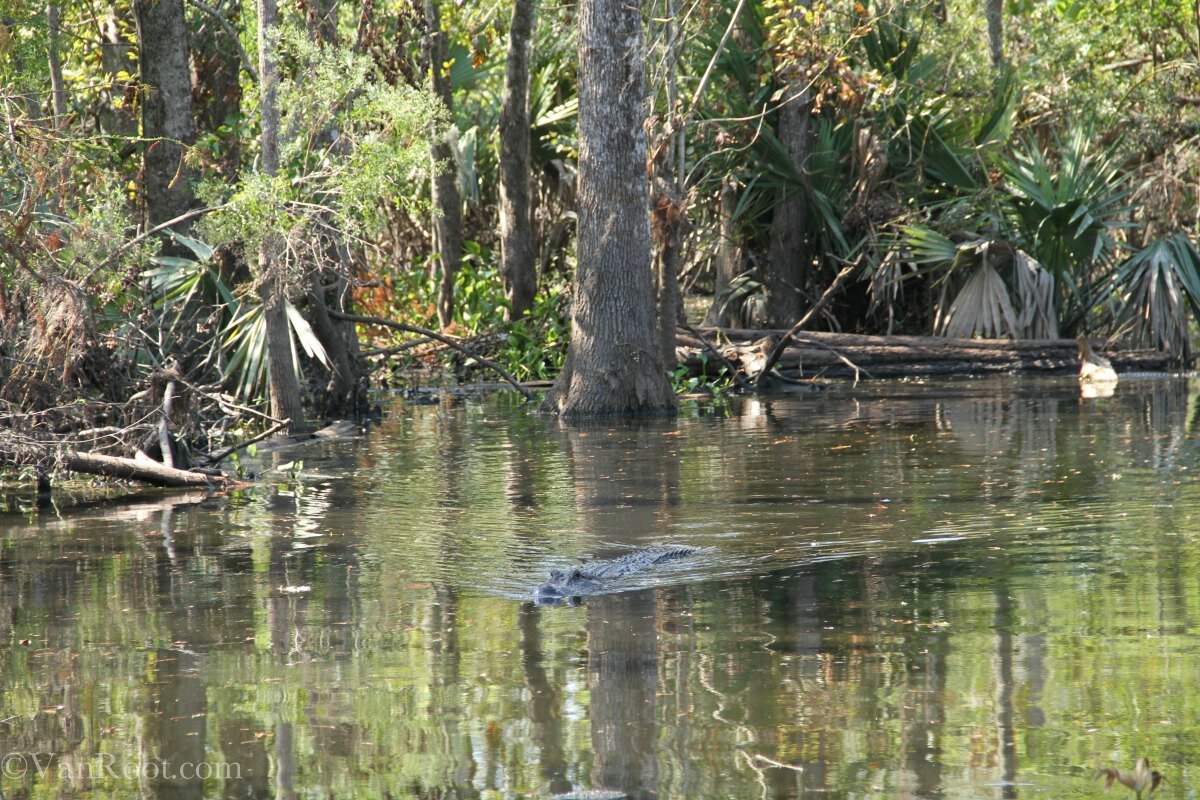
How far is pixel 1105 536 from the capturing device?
721 centimetres

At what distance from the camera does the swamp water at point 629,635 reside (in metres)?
4.00

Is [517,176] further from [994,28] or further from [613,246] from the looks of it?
[994,28]

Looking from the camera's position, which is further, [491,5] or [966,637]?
[491,5]

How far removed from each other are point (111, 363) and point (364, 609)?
5337 millimetres

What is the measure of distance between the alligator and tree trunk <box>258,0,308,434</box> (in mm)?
5537

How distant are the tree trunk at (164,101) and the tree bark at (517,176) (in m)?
5.43

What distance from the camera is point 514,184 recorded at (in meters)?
19.5

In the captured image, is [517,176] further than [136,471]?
Yes

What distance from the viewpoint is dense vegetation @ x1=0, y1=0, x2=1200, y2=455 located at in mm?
10969

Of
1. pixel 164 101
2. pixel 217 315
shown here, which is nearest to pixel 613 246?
pixel 217 315

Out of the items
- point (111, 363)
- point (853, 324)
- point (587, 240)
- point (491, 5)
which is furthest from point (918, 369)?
point (111, 363)

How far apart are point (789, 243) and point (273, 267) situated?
9.51m

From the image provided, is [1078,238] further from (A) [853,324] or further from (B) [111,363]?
(B) [111,363]

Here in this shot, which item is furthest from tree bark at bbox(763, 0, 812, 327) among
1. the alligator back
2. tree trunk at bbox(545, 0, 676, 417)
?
the alligator back
